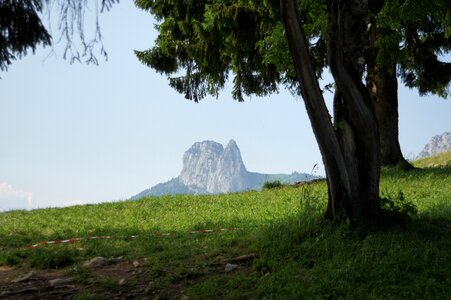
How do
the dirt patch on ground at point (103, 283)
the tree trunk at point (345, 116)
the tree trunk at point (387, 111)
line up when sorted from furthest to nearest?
the tree trunk at point (387, 111), the tree trunk at point (345, 116), the dirt patch on ground at point (103, 283)

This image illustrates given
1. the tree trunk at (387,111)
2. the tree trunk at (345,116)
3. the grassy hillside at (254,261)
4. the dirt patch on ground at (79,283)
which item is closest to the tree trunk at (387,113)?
the tree trunk at (387,111)

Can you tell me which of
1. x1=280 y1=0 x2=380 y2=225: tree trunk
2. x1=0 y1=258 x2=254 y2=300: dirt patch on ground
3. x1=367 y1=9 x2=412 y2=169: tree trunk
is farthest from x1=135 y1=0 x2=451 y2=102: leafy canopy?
x1=0 y1=258 x2=254 y2=300: dirt patch on ground

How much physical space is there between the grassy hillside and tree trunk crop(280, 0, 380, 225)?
513 millimetres

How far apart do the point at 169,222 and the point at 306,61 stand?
5.53m

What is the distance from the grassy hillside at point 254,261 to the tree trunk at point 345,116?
513 millimetres

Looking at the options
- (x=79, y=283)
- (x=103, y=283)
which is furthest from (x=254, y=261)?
(x=79, y=283)

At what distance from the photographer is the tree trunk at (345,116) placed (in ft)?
22.6

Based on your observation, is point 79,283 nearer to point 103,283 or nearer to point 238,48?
point 103,283

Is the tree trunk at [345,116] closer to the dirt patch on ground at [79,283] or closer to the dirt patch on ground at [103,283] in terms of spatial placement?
the dirt patch on ground at [103,283]

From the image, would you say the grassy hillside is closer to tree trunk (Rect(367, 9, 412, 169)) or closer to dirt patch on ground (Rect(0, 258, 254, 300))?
dirt patch on ground (Rect(0, 258, 254, 300))

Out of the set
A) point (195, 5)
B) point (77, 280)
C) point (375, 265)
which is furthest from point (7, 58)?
point (195, 5)

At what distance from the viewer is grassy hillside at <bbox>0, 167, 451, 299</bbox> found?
Result: 208 inches

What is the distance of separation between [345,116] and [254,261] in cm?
260

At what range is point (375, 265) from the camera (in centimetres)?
564
